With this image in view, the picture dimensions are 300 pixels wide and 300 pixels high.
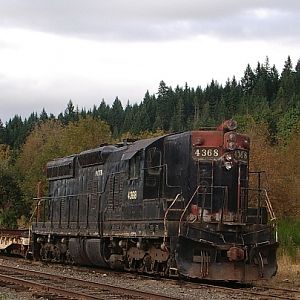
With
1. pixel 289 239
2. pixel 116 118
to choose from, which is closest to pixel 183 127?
pixel 116 118

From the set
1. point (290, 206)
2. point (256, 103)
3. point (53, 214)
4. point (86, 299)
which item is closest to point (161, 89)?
point (256, 103)

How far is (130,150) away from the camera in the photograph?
1748 cm

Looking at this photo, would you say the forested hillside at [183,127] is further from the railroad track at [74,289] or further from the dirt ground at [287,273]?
the railroad track at [74,289]

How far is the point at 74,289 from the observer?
45.3 feet

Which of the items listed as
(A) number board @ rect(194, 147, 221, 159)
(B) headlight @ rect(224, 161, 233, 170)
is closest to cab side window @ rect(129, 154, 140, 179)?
(A) number board @ rect(194, 147, 221, 159)

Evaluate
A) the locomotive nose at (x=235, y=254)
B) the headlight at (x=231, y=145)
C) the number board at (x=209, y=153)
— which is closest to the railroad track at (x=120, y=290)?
the locomotive nose at (x=235, y=254)

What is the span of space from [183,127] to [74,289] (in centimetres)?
11797

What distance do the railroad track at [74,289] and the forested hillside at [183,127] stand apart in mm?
19968

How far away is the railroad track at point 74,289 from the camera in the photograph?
12.2 m

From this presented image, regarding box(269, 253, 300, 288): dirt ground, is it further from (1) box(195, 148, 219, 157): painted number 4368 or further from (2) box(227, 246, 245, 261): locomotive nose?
(1) box(195, 148, 219, 157): painted number 4368

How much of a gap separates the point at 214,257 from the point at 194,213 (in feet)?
4.35

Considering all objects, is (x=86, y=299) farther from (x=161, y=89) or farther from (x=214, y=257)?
(x=161, y=89)

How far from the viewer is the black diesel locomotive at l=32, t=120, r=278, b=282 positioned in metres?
14.5

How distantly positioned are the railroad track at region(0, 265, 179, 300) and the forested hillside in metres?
20.0
